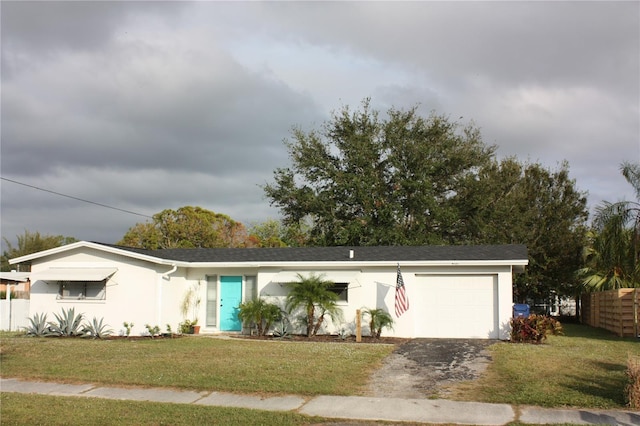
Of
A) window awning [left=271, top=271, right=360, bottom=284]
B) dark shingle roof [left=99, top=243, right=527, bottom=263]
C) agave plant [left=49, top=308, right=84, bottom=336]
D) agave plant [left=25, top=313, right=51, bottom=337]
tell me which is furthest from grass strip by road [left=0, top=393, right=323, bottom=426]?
dark shingle roof [left=99, top=243, right=527, bottom=263]

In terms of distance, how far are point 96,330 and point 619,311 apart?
683 inches

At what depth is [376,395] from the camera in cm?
1093

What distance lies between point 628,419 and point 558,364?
13.8ft

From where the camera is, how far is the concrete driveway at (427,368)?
37.2ft

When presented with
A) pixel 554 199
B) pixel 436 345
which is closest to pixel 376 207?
pixel 554 199

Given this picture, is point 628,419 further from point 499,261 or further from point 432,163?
point 432,163

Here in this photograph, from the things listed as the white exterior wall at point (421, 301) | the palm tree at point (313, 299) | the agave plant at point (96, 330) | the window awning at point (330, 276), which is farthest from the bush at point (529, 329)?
the agave plant at point (96, 330)

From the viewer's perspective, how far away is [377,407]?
10.0m

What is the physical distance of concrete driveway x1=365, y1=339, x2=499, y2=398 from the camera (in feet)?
37.2

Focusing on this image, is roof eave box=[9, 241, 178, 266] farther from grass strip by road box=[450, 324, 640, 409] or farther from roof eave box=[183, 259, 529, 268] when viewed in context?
grass strip by road box=[450, 324, 640, 409]

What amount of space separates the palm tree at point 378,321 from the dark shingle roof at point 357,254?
173 centimetres

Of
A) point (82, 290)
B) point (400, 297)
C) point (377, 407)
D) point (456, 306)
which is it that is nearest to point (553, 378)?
point (377, 407)

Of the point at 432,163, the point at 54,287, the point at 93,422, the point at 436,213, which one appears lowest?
the point at 93,422

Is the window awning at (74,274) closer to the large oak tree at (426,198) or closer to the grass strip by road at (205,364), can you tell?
the grass strip by road at (205,364)
